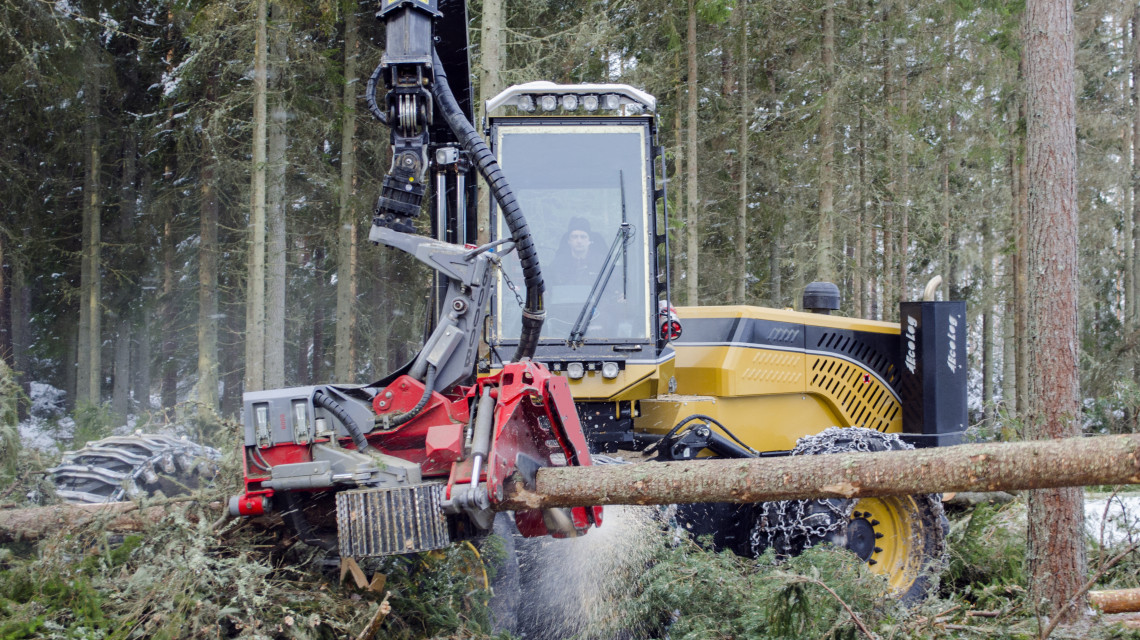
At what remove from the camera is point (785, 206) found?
19.0 metres

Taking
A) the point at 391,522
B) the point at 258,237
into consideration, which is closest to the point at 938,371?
the point at 391,522

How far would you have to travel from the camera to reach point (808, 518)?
17.4ft

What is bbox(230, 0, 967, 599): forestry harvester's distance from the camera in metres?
4.05

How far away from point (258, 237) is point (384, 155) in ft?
18.1

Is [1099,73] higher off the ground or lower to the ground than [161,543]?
higher

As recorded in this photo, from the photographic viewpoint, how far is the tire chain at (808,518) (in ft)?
17.4

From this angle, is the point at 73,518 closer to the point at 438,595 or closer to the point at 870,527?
the point at 438,595

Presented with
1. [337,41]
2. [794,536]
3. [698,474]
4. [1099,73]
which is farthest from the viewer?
[1099,73]

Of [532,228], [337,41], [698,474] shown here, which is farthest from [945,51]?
[698,474]

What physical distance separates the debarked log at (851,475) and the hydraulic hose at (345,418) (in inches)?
29.5

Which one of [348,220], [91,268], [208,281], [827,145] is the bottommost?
[208,281]

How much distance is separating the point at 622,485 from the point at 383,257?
53.3 feet

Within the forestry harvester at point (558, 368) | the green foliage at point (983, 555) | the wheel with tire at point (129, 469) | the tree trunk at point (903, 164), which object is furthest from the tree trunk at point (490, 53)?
the tree trunk at point (903, 164)

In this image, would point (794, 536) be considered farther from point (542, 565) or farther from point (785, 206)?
point (785, 206)
